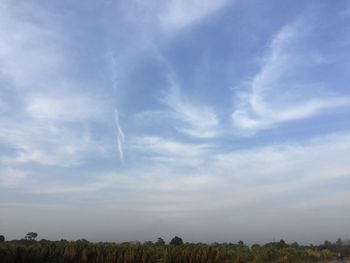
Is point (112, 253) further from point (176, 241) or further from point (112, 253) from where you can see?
point (176, 241)

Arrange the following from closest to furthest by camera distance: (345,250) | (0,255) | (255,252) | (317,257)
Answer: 1. (0,255)
2. (255,252)
3. (317,257)
4. (345,250)

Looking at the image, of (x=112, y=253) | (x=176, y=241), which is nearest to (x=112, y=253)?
(x=112, y=253)

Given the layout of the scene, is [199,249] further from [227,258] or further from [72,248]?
[72,248]

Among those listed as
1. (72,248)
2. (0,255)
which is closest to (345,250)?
(72,248)

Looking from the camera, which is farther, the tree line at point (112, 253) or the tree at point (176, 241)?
the tree at point (176, 241)

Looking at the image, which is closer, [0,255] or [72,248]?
[0,255]

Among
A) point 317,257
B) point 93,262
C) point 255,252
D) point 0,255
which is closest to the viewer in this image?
point 0,255

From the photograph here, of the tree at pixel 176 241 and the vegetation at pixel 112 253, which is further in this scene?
A: the tree at pixel 176 241

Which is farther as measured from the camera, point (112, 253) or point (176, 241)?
point (176, 241)

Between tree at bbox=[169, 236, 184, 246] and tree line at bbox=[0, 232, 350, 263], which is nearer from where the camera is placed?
tree line at bbox=[0, 232, 350, 263]

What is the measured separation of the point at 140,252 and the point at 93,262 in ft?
13.9

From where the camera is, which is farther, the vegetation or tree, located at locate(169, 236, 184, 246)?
tree, located at locate(169, 236, 184, 246)

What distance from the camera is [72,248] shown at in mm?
40469

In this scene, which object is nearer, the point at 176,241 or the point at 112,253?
the point at 112,253
